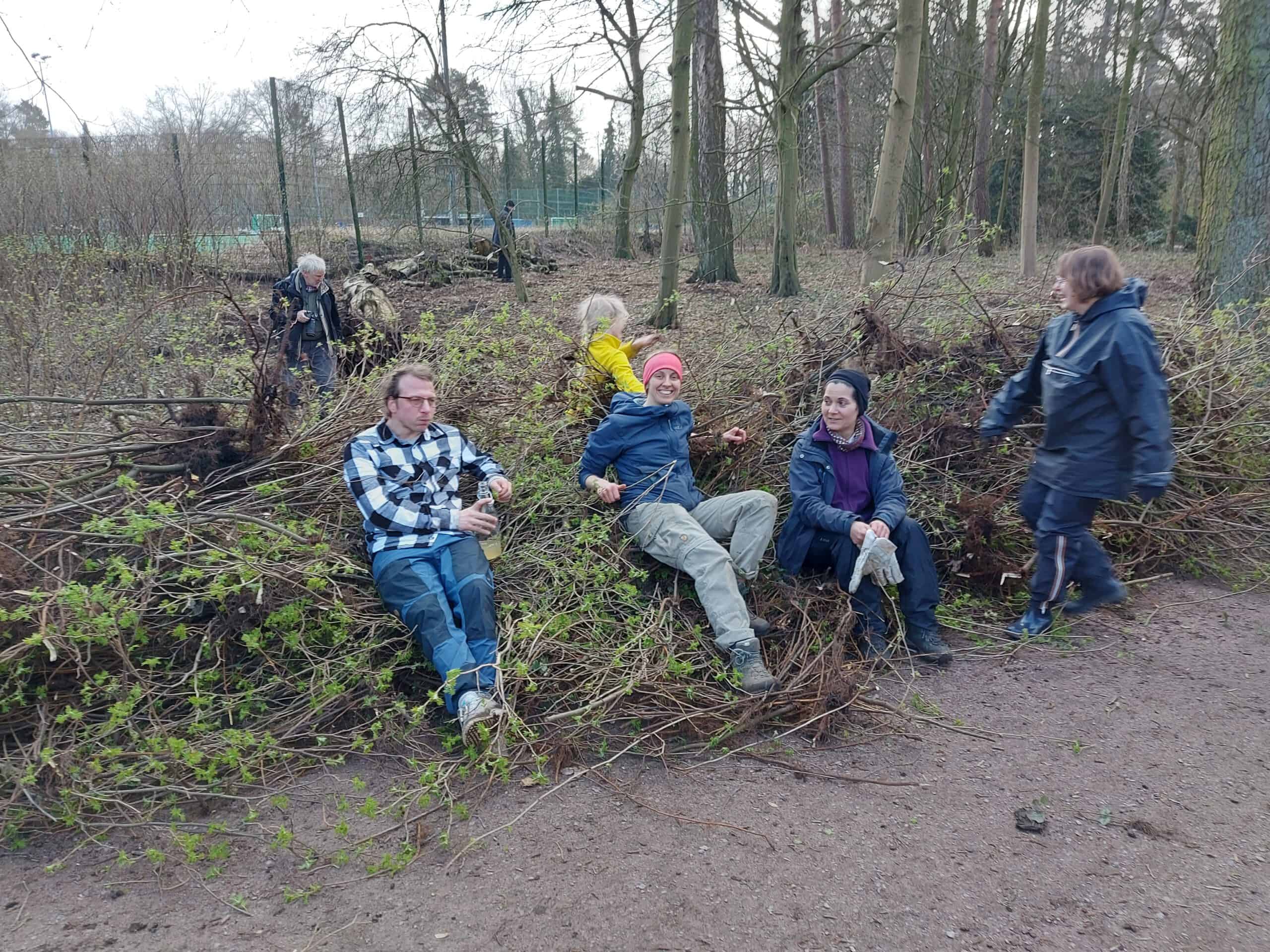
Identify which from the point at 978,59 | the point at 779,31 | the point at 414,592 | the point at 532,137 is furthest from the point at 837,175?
the point at 414,592

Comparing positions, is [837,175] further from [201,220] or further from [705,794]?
[705,794]

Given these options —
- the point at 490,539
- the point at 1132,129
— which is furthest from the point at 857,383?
the point at 1132,129

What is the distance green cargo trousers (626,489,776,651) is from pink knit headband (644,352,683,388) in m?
0.69

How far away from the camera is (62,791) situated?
295cm

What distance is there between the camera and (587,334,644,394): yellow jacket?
5.25 meters

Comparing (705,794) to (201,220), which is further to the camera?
(201,220)

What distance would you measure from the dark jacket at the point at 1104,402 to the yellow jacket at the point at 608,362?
2218 mm

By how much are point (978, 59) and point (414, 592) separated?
2239 cm

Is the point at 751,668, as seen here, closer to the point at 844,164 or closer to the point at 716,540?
the point at 716,540

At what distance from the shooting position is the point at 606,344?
5328 mm

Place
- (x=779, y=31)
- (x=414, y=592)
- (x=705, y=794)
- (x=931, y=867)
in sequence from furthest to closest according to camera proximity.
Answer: (x=779, y=31) → (x=414, y=592) → (x=705, y=794) → (x=931, y=867)

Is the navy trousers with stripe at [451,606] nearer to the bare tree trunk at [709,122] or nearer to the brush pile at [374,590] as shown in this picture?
the brush pile at [374,590]

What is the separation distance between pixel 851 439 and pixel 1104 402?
1.15 m

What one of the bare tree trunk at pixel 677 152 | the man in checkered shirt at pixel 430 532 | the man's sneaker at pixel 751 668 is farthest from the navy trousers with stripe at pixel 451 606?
the bare tree trunk at pixel 677 152
